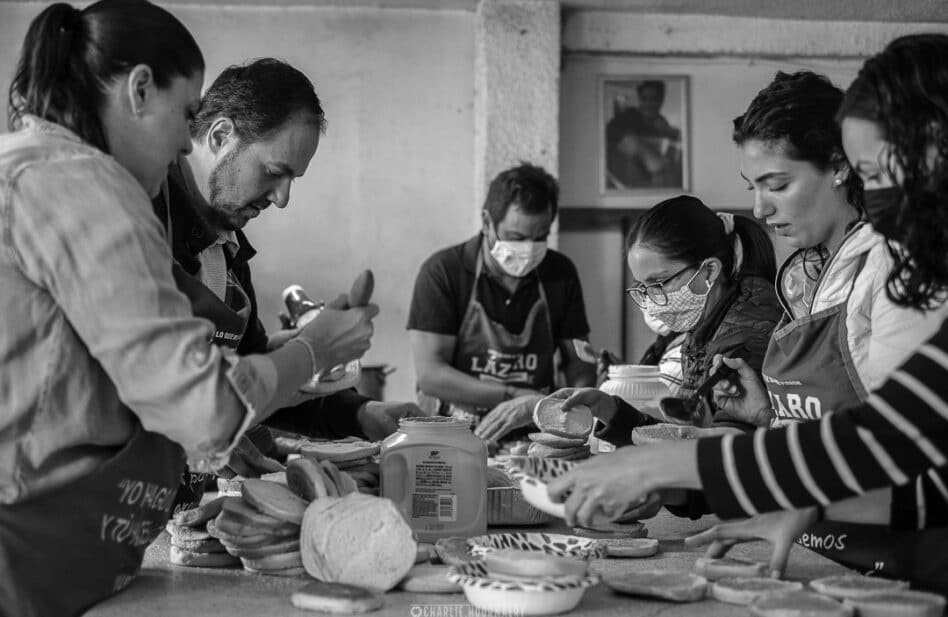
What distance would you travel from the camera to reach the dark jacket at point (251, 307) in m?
2.49

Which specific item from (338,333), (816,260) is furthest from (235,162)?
(816,260)

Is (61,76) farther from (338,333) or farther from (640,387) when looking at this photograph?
(640,387)

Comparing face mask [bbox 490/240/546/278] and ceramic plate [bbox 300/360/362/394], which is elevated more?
face mask [bbox 490/240/546/278]

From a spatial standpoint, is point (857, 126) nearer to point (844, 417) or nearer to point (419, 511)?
point (844, 417)

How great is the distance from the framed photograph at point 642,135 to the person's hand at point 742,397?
11.9ft

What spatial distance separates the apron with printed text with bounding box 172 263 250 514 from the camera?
6.77 ft

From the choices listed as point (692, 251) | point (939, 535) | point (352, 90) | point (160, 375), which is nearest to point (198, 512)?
point (160, 375)

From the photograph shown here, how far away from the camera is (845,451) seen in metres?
1.59

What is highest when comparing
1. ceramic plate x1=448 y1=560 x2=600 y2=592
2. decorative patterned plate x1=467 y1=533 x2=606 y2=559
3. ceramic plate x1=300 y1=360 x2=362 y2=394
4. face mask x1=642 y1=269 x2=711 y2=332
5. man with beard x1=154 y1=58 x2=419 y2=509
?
man with beard x1=154 y1=58 x2=419 y2=509

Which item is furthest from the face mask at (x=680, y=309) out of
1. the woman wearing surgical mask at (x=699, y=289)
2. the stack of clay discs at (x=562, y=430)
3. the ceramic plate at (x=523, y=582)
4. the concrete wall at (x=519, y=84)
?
the concrete wall at (x=519, y=84)

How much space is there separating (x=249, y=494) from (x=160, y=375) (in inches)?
19.1

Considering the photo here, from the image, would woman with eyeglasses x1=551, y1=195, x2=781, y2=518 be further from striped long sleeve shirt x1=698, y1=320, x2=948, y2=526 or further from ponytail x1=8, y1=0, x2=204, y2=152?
ponytail x1=8, y1=0, x2=204, y2=152

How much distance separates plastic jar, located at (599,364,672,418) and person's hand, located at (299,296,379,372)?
1.47m

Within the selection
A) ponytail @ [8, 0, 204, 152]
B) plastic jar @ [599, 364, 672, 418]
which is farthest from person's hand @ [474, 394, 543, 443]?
ponytail @ [8, 0, 204, 152]
